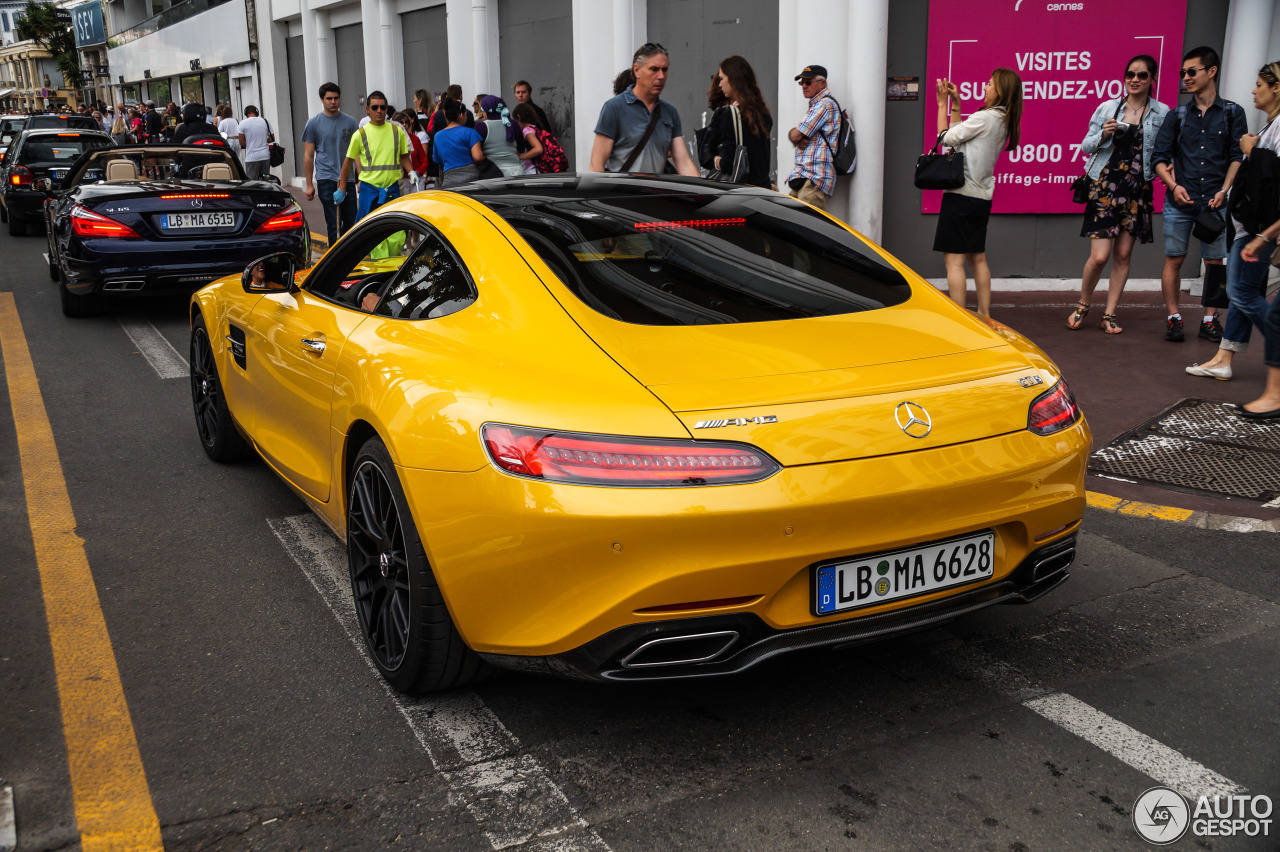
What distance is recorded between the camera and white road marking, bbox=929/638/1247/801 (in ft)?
9.09

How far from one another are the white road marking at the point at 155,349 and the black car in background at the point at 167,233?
356mm

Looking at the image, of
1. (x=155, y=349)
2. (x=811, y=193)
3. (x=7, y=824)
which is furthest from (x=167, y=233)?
(x=7, y=824)

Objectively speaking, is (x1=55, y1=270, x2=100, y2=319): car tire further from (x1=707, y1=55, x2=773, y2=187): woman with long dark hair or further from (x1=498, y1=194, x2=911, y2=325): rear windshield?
(x1=498, y1=194, x2=911, y2=325): rear windshield

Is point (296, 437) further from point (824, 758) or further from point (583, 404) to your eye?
point (824, 758)

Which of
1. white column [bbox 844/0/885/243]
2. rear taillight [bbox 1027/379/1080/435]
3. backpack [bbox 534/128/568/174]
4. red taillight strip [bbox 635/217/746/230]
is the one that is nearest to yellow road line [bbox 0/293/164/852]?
red taillight strip [bbox 635/217/746/230]

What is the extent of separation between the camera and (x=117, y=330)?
959 cm

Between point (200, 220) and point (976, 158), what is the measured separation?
616 centimetres

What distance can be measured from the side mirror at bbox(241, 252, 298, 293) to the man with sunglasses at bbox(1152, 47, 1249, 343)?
19.9 ft

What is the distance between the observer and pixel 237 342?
192 inches

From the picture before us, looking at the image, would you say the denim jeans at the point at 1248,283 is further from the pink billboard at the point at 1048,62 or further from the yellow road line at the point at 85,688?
the yellow road line at the point at 85,688

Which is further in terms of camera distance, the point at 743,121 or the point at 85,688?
the point at 743,121

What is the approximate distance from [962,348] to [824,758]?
117 centimetres

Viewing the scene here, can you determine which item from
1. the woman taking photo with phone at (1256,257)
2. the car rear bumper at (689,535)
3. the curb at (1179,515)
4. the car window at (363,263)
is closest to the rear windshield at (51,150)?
the car window at (363,263)

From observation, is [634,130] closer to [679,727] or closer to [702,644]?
[679,727]
